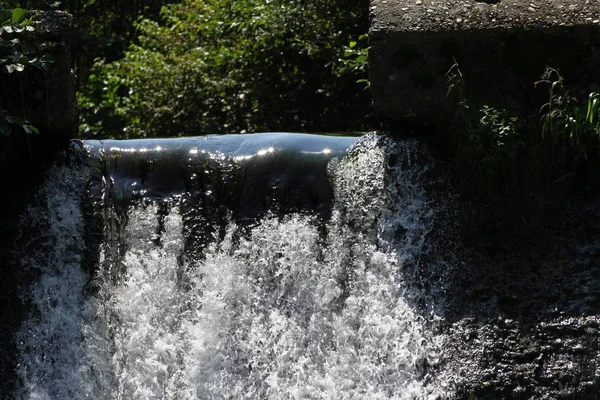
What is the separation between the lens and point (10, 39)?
6297 mm

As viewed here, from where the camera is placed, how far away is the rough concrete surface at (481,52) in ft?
19.5

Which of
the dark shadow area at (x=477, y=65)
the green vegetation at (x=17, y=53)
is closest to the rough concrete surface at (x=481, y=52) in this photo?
the dark shadow area at (x=477, y=65)

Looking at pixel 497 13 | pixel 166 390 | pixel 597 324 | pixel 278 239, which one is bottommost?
pixel 166 390

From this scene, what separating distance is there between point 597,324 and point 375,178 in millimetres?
1600

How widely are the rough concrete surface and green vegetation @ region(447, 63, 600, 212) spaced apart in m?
0.17

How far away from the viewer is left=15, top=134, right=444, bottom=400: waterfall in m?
5.36

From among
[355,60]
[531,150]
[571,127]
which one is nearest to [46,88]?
[355,60]

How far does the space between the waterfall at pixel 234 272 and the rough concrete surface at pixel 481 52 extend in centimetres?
34

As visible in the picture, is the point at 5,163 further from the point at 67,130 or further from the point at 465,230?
the point at 465,230

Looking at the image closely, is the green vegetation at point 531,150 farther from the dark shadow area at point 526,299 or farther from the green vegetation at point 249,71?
the green vegetation at point 249,71

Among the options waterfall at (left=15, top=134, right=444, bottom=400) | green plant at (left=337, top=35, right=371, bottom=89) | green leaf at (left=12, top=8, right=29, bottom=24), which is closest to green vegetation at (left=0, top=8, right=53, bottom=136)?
green leaf at (left=12, top=8, right=29, bottom=24)

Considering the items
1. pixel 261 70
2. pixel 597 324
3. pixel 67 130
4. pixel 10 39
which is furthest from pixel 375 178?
pixel 261 70

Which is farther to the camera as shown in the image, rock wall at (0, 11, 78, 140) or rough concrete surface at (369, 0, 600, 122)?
rock wall at (0, 11, 78, 140)

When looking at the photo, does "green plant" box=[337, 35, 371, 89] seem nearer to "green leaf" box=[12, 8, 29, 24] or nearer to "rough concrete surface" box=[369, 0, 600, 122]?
"rough concrete surface" box=[369, 0, 600, 122]
